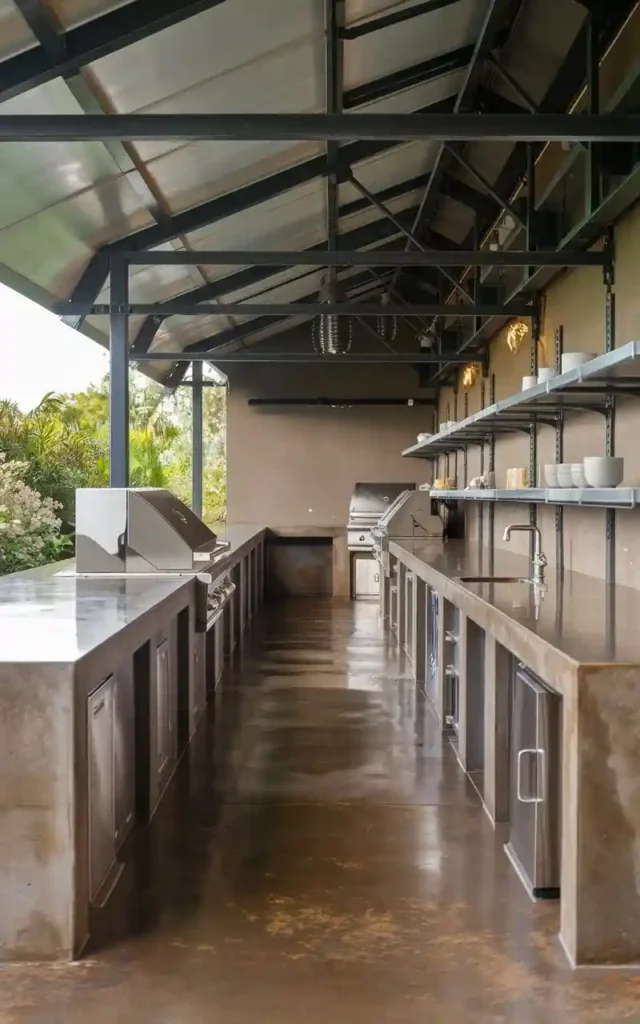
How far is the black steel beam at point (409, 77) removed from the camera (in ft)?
16.6

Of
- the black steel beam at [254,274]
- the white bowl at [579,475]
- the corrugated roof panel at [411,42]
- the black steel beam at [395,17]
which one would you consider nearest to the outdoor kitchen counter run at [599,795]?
the white bowl at [579,475]

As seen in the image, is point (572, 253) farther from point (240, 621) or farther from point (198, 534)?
point (240, 621)

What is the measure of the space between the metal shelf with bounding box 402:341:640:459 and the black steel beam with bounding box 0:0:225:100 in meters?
1.99

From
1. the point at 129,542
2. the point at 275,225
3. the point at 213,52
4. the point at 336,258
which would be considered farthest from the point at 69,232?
the point at 129,542

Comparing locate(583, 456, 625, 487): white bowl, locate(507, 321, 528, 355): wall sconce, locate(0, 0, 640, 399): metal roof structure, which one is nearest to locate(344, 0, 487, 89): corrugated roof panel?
locate(0, 0, 640, 399): metal roof structure

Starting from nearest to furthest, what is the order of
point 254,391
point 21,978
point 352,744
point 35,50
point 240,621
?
point 21,978 < point 35,50 < point 352,744 < point 240,621 < point 254,391

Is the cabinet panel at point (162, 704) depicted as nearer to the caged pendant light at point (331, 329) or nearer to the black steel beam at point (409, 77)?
the black steel beam at point (409, 77)

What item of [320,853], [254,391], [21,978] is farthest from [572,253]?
[254,391]

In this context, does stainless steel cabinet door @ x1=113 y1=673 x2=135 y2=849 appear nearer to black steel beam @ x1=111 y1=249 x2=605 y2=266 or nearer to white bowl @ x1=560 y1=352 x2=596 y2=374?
white bowl @ x1=560 y1=352 x2=596 y2=374

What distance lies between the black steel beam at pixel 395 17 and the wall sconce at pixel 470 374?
14.2 ft

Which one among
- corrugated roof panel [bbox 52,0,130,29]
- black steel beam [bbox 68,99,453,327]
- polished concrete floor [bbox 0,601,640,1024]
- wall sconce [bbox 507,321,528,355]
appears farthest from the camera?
wall sconce [bbox 507,321,528,355]

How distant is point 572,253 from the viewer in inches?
186

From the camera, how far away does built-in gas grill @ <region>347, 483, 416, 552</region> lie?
405 inches

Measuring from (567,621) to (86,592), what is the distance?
2.00m
